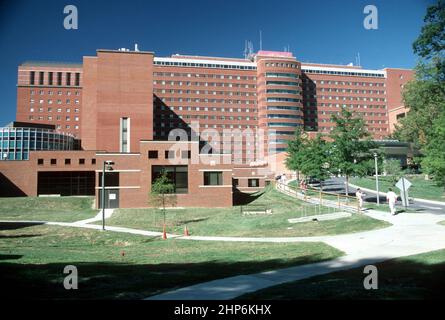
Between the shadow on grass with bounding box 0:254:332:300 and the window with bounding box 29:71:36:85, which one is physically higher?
the window with bounding box 29:71:36:85

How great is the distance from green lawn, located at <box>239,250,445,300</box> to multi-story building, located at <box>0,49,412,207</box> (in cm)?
5252

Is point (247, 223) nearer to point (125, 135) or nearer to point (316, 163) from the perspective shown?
point (316, 163)

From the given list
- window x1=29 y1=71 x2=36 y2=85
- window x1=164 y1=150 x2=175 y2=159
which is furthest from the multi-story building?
window x1=164 y1=150 x2=175 y2=159

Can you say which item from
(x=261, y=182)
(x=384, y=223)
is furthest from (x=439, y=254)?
(x=261, y=182)

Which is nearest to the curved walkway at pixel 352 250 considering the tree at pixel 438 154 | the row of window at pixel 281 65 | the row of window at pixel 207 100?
the tree at pixel 438 154

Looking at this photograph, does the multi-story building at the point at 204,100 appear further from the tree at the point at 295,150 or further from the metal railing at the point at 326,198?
the metal railing at the point at 326,198

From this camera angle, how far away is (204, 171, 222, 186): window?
46062mm

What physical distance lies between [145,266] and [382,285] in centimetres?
786

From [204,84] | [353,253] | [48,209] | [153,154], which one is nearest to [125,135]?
[153,154]

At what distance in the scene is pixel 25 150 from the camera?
64.0 m

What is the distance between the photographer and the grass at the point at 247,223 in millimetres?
20750

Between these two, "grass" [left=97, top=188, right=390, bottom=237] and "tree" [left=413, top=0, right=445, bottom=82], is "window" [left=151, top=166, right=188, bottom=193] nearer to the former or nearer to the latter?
"grass" [left=97, top=188, right=390, bottom=237]

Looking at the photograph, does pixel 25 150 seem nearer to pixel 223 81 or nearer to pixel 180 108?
pixel 180 108
